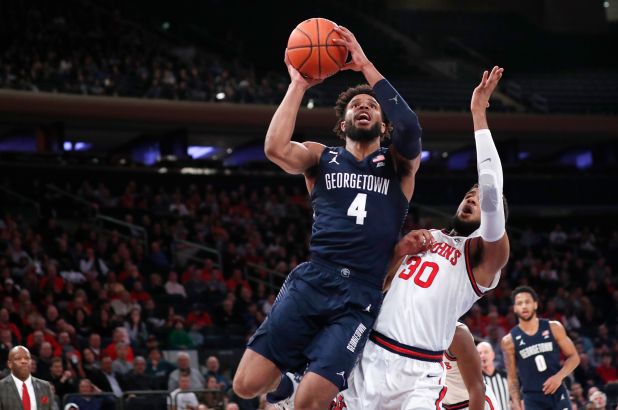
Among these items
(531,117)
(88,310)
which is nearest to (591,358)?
(88,310)

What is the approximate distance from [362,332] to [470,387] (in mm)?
1016

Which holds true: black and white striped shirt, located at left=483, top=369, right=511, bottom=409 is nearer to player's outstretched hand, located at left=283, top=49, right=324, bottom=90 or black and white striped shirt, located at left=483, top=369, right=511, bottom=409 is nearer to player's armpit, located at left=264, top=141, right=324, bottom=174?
player's armpit, located at left=264, top=141, right=324, bottom=174

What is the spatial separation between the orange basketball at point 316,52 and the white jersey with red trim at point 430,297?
1.19 metres

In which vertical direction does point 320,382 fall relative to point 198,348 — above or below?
above

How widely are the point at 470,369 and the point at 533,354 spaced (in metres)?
3.41

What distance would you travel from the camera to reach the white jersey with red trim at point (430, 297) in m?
5.43

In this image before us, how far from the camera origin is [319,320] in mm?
5391

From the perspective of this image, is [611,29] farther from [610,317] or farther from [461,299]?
[461,299]

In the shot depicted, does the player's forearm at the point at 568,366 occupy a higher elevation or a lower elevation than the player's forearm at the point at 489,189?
lower

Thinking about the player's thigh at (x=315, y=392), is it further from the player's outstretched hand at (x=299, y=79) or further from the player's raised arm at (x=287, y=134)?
the player's outstretched hand at (x=299, y=79)

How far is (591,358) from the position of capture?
17672mm

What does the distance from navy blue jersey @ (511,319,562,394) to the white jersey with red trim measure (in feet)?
12.5

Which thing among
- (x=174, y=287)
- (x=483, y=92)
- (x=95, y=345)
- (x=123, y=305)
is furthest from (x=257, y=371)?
(x=174, y=287)

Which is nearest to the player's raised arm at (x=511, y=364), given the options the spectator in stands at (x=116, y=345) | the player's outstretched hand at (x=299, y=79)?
the player's outstretched hand at (x=299, y=79)
